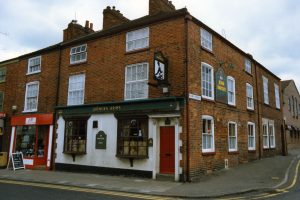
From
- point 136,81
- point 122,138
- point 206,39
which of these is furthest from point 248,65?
point 122,138

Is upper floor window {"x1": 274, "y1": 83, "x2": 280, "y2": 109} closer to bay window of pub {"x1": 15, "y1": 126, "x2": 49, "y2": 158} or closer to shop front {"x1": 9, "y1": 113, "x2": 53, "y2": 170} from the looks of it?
shop front {"x1": 9, "y1": 113, "x2": 53, "y2": 170}

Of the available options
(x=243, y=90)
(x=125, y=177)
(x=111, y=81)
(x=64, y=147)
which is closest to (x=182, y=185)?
(x=125, y=177)

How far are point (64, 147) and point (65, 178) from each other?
3.49 metres

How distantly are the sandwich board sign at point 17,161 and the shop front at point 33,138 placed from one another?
1.29 ft

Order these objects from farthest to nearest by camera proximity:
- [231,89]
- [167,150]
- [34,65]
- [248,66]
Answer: [248,66], [34,65], [231,89], [167,150]

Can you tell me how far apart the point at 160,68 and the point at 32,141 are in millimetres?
10891

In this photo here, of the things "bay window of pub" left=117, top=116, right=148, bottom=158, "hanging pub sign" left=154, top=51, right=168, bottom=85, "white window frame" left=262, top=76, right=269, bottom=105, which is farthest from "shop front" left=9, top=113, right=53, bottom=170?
"white window frame" left=262, top=76, right=269, bottom=105

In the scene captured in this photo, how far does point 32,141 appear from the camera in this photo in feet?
65.4

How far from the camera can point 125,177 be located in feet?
48.5

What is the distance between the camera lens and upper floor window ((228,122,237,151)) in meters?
17.6

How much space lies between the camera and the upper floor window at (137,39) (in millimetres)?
16000

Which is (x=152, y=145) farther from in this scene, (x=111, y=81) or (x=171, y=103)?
(x=111, y=81)

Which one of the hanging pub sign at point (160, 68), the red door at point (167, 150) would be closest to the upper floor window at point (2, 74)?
the hanging pub sign at point (160, 68)

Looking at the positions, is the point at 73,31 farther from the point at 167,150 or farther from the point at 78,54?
the point at 167,150
